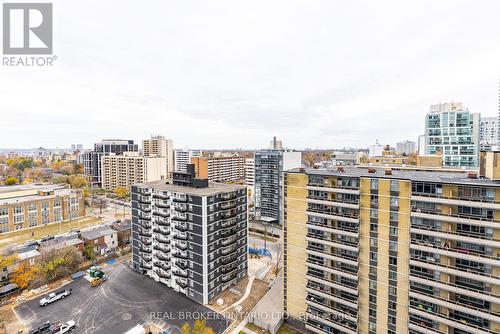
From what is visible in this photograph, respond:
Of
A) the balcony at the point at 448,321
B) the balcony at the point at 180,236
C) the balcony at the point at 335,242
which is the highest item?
the balcony at the point at 335,242

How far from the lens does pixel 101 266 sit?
203 ft

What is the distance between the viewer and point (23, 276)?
167 ft

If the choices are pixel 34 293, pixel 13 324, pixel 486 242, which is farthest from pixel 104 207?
pixel 486 242

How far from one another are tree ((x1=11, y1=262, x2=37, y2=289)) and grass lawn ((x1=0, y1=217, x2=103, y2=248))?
25.7 metres

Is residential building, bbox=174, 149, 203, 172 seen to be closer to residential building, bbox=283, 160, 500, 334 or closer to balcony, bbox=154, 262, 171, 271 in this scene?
balcony, bbox=154, 262, 171, 271

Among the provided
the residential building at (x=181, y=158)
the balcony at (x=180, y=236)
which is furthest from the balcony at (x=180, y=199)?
the residential building at (x=181, y=158)

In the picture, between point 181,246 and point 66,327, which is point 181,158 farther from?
point 66,327

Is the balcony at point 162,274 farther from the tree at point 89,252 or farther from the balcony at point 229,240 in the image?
the tree at point 89,252

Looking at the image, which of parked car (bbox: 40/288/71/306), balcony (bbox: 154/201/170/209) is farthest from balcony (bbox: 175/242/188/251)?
parked car (bbox: 40/288/71/306)

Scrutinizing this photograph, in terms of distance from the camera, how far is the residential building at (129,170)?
14100 centimetres

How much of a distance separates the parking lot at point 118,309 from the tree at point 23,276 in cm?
510

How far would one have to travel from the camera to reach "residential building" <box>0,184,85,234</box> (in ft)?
261

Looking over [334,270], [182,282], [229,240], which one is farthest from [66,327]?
[334,270]

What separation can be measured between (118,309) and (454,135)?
363 ft
